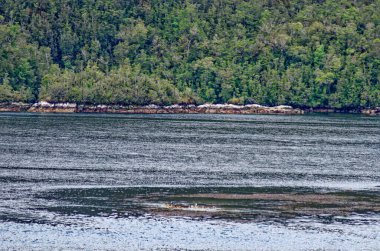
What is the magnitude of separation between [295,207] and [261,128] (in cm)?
9505

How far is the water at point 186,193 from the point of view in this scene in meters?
51.9

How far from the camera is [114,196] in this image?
65.9m

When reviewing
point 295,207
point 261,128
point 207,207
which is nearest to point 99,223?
point 207,207

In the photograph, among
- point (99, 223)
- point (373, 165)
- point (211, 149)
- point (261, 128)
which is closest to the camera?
point (99, 223)

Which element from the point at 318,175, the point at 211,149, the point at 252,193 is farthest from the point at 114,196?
the point at 211,149

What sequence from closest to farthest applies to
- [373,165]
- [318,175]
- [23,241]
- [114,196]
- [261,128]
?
[23,241] < [114,196] < [318,175] < [373,165] < [261,128]

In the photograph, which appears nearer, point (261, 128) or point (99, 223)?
point (99, 223)

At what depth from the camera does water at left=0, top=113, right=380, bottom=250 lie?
5194cm

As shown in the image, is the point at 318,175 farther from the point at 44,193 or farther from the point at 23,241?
the point at 23,241

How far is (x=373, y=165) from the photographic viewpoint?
9400cm

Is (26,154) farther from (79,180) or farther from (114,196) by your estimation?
(114,196)

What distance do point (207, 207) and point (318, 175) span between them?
24777 mm

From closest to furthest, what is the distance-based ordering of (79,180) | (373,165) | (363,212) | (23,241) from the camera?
(23,241) → (363,212) → (79,180) → (373,165)

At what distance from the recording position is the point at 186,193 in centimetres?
6881
